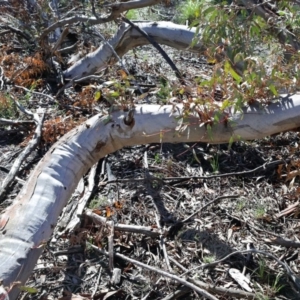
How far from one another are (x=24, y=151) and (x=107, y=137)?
3.77ft

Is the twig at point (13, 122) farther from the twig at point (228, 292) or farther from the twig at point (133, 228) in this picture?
the twig at point (228, 292)

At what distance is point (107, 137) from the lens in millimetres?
3742

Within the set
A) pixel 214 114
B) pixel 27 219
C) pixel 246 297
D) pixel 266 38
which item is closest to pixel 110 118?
pixel 214 114

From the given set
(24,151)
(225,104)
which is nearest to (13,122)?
(24,151)

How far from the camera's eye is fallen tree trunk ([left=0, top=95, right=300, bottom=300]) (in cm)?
311

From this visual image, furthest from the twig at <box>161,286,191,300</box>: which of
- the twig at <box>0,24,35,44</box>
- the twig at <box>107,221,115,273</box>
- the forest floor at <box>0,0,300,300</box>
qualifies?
the twig at <box>0,24,35,44</box>

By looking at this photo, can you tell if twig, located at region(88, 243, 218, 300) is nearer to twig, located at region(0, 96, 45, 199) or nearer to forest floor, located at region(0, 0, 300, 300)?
forest floor, located at region(0, 0, 300, 300)

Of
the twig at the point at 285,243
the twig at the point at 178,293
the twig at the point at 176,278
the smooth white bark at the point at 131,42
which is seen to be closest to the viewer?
the twig at the point at 176,278

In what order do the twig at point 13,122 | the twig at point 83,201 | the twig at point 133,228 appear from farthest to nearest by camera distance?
the twig at point 13,122 < the twig at point 83,201 < the twig at point 133,228

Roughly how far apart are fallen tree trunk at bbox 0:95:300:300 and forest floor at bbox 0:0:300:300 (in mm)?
265

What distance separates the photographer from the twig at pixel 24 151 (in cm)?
427

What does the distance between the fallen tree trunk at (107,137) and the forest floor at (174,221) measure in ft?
0.87

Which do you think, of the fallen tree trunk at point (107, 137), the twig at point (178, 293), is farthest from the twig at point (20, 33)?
the twig at point (178, 293)

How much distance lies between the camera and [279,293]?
10.9ft
